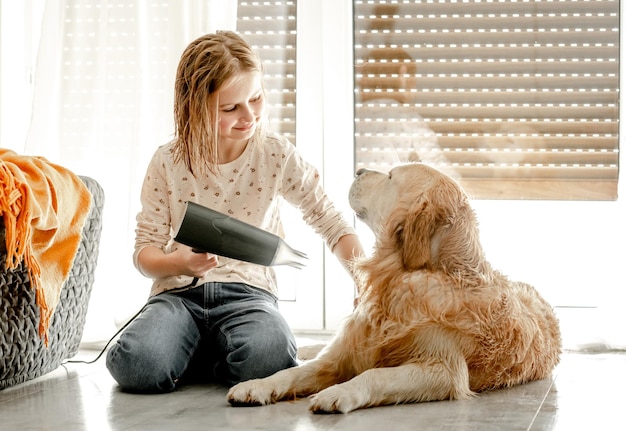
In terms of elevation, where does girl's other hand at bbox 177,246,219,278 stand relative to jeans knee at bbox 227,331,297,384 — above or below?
above

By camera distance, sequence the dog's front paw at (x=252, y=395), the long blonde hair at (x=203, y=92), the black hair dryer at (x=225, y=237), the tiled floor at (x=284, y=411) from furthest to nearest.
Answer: the long blonde hair at (x=203, y=92)
the black hair dryer at (x=225, y=237)
the dog's front paw at (x=252, y=395)
the tiled floor at (x=284, y=411)

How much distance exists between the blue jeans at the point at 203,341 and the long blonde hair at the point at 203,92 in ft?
1.14

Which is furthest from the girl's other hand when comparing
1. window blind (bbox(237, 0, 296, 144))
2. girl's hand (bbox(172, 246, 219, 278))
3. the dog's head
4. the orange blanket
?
window blind (bbox(237, 0, 296, 144))

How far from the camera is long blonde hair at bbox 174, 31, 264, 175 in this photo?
2352mm

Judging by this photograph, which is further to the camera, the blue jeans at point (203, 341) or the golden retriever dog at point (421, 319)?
the blue jeans at point (203, 341)

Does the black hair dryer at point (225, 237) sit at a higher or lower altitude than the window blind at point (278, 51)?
lower

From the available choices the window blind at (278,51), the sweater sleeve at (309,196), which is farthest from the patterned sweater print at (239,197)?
the window blind at (278,51)

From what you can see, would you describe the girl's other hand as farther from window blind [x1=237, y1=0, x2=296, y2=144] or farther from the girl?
window blind [x1=237, y1=0, x2=296, y2=144]

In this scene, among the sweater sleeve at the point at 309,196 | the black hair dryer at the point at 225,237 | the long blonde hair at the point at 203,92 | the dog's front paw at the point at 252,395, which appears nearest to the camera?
the dog's front paw at the point at 252,395

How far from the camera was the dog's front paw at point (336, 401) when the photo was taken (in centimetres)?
189

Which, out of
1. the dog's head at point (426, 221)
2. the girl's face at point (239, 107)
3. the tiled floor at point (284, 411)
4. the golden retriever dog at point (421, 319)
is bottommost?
the tiled floor at point (284, 411)

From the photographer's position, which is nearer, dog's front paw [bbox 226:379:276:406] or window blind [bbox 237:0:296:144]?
dog's front paw [bbox 226:379:276:406]

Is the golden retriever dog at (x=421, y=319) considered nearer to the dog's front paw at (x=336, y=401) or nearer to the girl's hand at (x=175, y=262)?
the dog's front paw at (x=336, y=401)

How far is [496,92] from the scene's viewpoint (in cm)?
322
